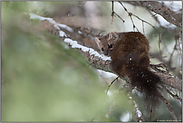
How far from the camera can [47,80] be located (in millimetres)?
2311

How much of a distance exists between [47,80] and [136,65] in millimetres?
1306

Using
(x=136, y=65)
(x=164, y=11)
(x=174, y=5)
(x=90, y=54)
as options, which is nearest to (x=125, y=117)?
(x=136, y=65)

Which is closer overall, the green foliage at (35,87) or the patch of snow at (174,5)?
the green foliage at (35,87)

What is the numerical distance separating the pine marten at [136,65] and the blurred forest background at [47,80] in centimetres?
34

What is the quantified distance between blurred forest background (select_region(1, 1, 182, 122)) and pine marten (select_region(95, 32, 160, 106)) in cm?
34

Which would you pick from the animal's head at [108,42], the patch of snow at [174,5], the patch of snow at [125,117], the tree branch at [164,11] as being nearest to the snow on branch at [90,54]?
the animal's head at [108,42]

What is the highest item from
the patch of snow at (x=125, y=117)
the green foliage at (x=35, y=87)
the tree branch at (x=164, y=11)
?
the tree branch at (x=164, y=11)

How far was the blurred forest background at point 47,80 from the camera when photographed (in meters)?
2.19

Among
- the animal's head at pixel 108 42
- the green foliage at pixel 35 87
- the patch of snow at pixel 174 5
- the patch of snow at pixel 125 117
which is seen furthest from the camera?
the animal's head at pixel 108 42

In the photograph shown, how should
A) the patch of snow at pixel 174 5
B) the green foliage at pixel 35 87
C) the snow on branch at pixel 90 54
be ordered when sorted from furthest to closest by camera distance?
the patch of snow at pixel 174 5
the green foliage at pixel 35 87
the snow on branch at pixel 90 54

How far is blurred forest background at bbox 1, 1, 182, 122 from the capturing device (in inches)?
86.4

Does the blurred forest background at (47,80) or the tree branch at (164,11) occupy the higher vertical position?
the tree branch at (164,11)

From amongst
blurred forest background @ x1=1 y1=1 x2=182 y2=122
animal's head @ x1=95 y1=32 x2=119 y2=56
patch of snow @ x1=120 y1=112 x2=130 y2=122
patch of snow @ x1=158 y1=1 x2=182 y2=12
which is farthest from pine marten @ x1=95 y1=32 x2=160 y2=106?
patch of snow @ x1=120 y1=112 x2=130 y2=122

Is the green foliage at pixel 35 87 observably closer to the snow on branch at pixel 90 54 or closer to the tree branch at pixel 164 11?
the snow on branch at pixel 90 54
